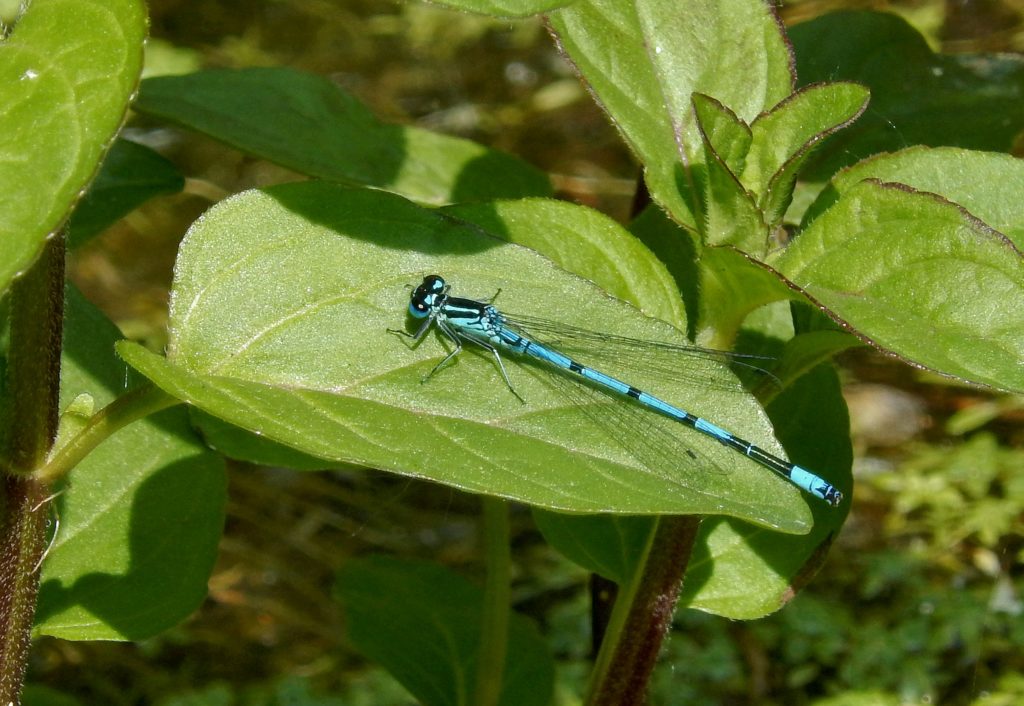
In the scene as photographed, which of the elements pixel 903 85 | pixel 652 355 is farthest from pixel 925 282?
pixel 903 85

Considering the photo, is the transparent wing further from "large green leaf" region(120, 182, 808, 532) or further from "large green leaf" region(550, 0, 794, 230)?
"large green leaf" region(550, 0, 794, 230)

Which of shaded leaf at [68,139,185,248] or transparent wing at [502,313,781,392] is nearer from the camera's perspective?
transparent wing at [502,313,781,392]

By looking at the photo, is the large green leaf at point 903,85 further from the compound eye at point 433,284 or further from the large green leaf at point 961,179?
the compound eye at point 433,284

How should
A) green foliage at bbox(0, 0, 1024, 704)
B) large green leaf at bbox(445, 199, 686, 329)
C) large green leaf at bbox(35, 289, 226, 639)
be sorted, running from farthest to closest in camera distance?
large green leaf at bbox(35, 289, 226, 639)
large green leaf at bbox(445, 199, 686, 329)
green foliage at bbox(0, 0, 1024, 704)

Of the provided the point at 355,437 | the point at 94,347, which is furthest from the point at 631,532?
the point at 94,347

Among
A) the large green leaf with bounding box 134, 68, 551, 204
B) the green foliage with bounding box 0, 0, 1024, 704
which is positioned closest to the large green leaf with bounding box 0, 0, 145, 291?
the green foliage with bounding box 0, 0, 1024, 704

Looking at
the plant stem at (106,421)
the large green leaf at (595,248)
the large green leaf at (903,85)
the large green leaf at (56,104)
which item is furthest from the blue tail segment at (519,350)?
the large green leaf at (903,85)
